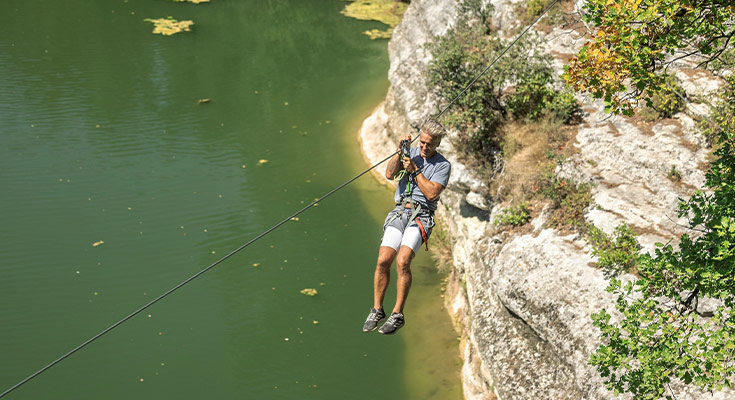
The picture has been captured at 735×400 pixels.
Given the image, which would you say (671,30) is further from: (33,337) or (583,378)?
(33,337)

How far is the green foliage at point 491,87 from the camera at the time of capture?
1135 cm

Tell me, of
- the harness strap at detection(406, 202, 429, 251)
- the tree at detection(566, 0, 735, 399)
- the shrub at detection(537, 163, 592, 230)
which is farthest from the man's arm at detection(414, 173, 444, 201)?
the shrub at detection(537, 163, 592, 230)

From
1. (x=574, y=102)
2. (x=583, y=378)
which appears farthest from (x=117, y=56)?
(x=583, y=378)

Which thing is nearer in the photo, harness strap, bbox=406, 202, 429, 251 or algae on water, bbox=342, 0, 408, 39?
harness strap, bbox=406, 202, 429, 251

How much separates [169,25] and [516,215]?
733 inches

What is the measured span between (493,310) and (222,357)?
15.9ft

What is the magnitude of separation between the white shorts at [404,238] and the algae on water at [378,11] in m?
21.3

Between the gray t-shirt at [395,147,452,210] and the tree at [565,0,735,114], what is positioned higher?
the tree at [565,0,735,114]

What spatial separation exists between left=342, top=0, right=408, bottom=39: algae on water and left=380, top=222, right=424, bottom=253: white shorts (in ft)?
69.9

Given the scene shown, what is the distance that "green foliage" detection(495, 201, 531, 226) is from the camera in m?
10.4

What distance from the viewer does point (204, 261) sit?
44.1ft

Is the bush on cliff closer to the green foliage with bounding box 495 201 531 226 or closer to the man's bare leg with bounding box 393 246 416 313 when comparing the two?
the green foliage with bounding box 495 201 531 226

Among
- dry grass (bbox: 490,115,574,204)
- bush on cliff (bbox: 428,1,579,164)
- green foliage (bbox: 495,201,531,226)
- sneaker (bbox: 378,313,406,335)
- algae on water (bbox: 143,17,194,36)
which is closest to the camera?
sneaker (bbox: 378,313,406,335)

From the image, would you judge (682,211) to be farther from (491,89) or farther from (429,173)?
(491,89)
